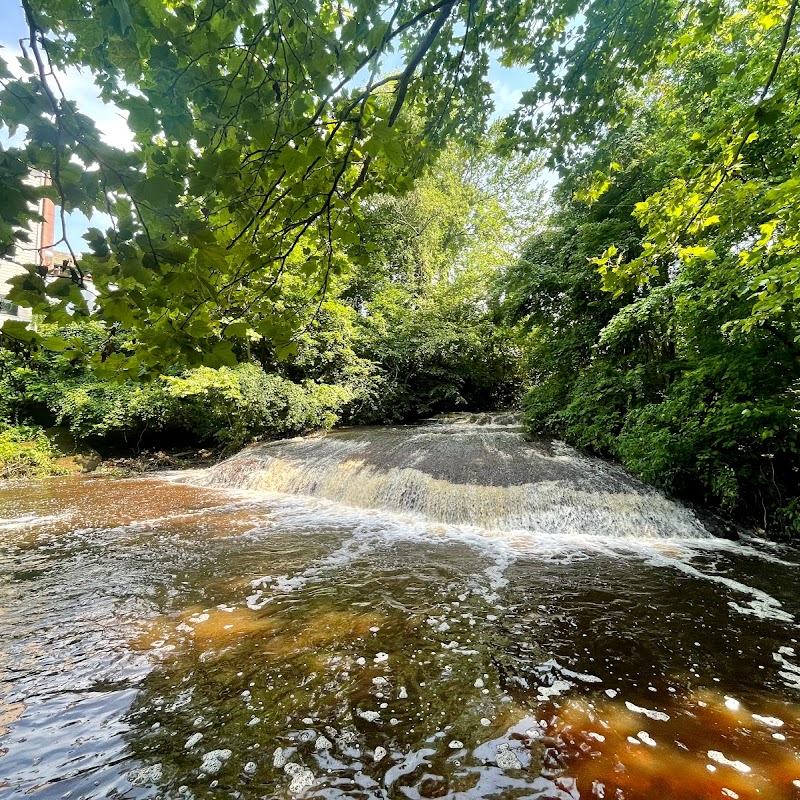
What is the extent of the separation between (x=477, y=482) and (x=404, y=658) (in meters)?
4.58

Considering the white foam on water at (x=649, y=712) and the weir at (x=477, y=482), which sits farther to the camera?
the weir at (x=477, y=482)

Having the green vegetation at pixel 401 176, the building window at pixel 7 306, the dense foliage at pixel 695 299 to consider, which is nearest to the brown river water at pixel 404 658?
the dense foliage at pixel 695 299

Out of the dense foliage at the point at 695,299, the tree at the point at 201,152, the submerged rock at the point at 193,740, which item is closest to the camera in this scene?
the tree at the point at 201,152

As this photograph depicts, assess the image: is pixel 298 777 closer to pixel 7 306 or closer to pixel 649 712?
pixel 649 712

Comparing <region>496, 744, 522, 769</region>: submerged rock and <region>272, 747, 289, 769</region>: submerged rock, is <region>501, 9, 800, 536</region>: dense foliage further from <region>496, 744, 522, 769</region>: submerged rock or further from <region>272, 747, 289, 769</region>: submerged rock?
<region>272, 747, 289, 769</region>: submerged rock

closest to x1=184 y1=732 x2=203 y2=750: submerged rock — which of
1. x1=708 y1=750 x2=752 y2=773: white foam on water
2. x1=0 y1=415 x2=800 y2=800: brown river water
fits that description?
x1=0 y1=415 x2=800 y2=800: brown river water

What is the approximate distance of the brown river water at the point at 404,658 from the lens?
203 centimetres

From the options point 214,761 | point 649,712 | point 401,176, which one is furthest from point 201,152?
point 649,712

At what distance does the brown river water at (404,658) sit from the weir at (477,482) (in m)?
0.07

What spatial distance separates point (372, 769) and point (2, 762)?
185cm

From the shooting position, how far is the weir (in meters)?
6.39

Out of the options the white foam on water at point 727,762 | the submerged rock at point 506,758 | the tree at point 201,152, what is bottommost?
the submerged rock at point 506,758

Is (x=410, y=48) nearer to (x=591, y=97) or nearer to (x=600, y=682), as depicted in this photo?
(x=591, y=97)

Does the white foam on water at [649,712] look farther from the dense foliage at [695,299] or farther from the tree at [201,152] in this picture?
the tree at [201,152]
